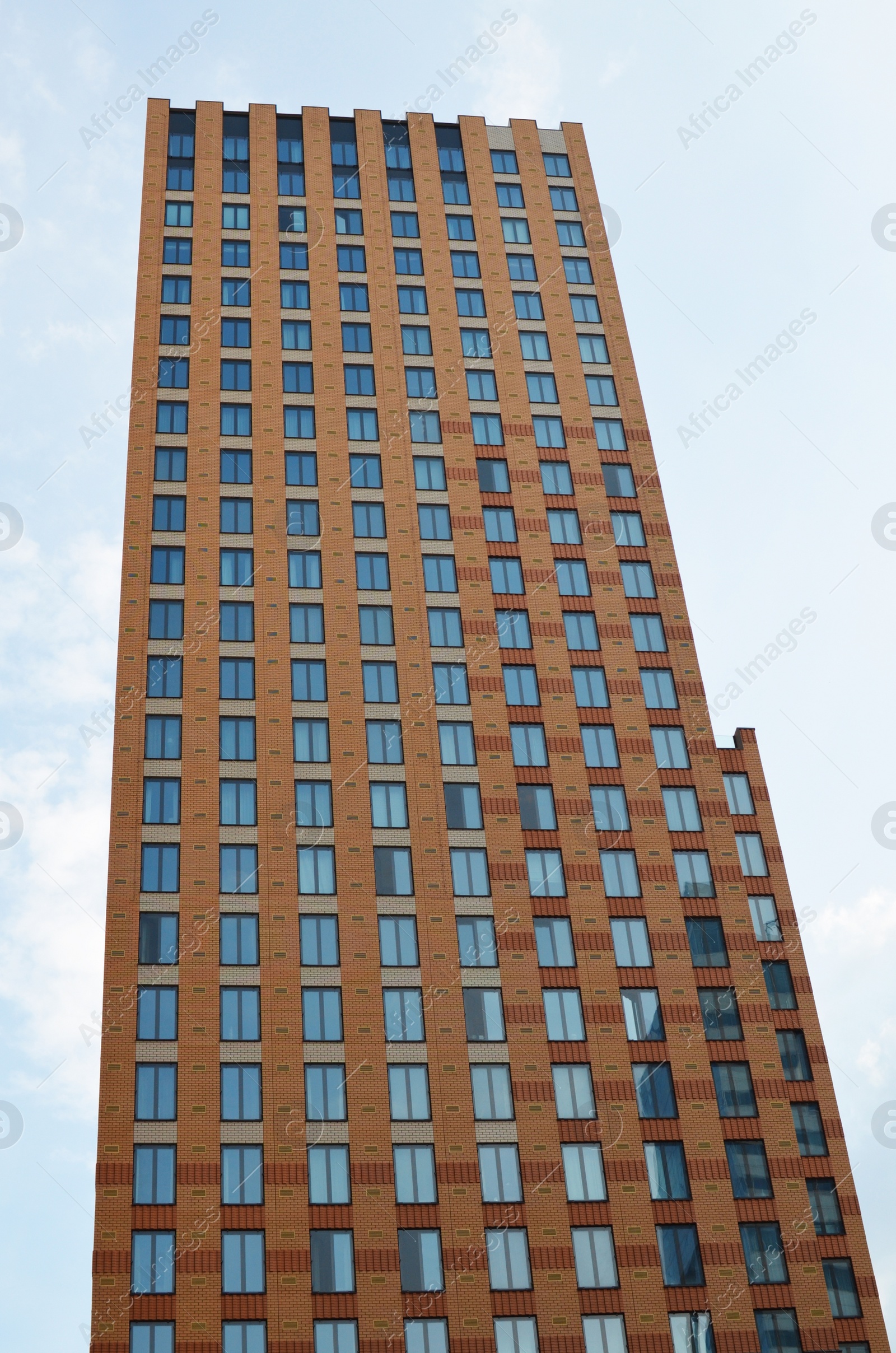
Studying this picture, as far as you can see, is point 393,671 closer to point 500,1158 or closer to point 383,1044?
point 383,1044

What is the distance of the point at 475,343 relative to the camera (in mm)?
76125

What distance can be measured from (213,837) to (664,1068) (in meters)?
20.1

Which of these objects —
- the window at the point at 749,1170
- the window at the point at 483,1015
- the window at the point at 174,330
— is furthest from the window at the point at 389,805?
the window at the point at 174,330

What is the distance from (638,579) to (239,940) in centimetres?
2576

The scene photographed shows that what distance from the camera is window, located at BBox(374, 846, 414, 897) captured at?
197 ft

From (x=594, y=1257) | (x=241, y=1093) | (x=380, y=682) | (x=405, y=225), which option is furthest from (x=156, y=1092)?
(x=405, y=225)

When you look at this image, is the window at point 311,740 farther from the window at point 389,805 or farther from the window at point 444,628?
the window at point 444,628

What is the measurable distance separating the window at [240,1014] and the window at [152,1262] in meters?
7.39

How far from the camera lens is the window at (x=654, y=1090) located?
57062 millimetres

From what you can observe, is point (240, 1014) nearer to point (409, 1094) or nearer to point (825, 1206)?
point (409, 1094)

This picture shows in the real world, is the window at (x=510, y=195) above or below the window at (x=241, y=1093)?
above

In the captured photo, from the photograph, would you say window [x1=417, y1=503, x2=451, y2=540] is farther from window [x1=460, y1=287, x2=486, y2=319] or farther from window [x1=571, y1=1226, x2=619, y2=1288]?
window [x1=571, y1=1226, x2=619, y2=1288]

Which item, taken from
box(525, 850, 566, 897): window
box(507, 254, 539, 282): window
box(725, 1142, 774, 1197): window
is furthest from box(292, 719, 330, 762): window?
box(507, 254, 539, 282): window

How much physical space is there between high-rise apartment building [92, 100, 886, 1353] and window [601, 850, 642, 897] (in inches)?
5.8
